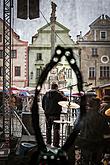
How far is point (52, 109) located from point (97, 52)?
2784 mm

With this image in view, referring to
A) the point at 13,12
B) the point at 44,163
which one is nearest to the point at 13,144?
the point at 44,163

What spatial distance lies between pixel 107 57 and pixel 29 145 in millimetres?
3219

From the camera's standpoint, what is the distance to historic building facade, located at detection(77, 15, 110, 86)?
5805mm

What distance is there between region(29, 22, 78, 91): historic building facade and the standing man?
1281mm

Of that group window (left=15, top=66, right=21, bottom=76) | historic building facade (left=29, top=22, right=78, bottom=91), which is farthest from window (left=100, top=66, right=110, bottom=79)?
window (left=15, top=66, right=21, bottom=76)

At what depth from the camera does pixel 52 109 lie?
143 inches

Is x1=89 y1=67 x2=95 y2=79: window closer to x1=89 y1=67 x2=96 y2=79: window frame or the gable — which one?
x1=89 y1=67 x2=96 y2=79: window frame

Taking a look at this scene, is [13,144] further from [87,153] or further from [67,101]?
[87,153]

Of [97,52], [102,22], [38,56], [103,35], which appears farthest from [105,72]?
[38,56]

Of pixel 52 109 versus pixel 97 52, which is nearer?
pixel 52 109

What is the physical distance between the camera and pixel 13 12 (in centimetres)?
563

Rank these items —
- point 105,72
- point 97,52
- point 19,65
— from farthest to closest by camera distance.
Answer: point 19,65 → point 97,52 → point 105,72

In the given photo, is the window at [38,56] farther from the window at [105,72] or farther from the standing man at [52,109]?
the standing man at [52,109]

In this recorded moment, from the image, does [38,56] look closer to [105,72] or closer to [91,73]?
[91,73]
